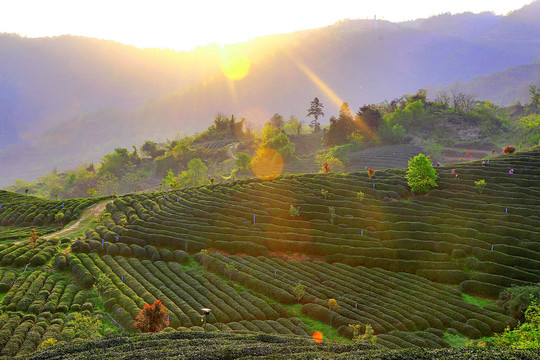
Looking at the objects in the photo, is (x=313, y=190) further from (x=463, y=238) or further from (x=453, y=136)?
(x=453, y=136)

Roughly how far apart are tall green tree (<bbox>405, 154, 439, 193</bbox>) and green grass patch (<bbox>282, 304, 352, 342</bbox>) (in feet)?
113

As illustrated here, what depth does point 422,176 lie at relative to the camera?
6088cm

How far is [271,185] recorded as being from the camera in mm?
69625

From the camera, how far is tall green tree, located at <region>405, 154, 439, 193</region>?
198 ft

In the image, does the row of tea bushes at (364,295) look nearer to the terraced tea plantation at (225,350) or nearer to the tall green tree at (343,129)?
the terraced tea plantation at (225,350)

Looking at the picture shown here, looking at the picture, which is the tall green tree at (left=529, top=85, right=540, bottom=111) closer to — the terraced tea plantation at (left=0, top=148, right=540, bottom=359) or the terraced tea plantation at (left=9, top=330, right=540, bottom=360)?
the terraced tea plantation at (left=0, top=148, right=540, bottom=359)

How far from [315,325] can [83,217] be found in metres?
52.8

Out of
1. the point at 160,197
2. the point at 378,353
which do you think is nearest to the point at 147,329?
the point at 378,353

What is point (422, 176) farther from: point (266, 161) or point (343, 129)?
point (343, 129)

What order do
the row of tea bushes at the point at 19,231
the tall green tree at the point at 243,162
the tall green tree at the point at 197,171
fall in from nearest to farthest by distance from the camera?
the row of tea bushes at the point at 19,231 < the tall green tree at the point at 197,171 < the tall green tree at the point at 243,162

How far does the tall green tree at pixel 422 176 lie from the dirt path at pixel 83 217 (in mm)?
59737

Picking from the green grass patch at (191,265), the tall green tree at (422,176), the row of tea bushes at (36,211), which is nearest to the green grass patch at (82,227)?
the row of tea bushes at (36,211)

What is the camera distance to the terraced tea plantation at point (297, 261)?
109 feet

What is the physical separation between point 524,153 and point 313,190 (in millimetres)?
45024
